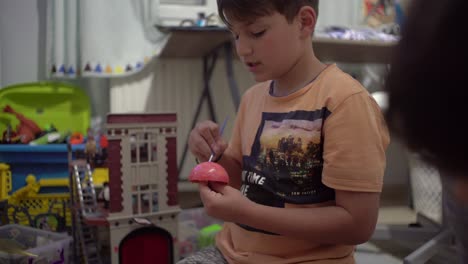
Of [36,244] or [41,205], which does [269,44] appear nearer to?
[36,244]

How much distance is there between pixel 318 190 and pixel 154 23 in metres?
1.33

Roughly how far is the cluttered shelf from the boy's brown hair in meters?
0.72

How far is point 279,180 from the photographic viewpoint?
0.67 meters

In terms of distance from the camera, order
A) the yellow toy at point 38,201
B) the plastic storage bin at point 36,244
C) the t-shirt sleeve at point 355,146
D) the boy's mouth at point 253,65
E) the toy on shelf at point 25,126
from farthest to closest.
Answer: the toy on shelf at point 25,126 < the yellow toy at point 38,201 < the plastic storage bin at point 36,244 < the boy's mouth at point 253,65 < the t-shirt sleeve at point 355,146

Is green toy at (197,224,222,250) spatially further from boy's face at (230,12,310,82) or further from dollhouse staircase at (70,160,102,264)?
boy's face at (230,12,310,82)

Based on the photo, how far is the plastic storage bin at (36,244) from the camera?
926 millimetres

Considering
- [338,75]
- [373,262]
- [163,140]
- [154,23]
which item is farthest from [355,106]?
[154,23]

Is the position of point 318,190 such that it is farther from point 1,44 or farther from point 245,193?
point 1,44

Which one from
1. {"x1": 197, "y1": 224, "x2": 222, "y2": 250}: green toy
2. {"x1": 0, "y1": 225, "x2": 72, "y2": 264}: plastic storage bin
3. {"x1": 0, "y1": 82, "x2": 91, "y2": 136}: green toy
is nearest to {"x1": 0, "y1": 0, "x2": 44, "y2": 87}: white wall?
{"x1": 0, "y1": 82, "x2": 91, "y2": 136}: green toy

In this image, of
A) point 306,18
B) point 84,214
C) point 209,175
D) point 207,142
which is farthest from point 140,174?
point 306,18

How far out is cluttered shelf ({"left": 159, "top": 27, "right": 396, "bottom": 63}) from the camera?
149 cm

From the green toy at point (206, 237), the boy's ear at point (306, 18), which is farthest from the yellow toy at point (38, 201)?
the boy's ear at point (306, 18)

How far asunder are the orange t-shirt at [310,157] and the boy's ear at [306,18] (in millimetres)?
72

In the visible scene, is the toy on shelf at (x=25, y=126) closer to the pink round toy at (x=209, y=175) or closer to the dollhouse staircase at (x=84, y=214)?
the dollhouse staircase at (x=84, y=214)
